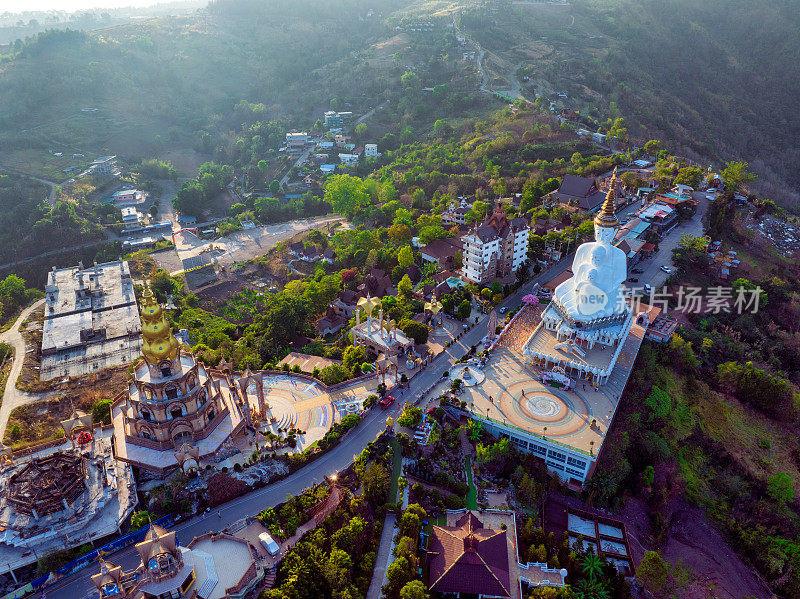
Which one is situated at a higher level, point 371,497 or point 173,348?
point 173,348

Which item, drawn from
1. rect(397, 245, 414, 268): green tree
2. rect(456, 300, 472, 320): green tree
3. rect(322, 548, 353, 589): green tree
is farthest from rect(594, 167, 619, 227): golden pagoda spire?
rect(322, 548, 353, 589): green tree

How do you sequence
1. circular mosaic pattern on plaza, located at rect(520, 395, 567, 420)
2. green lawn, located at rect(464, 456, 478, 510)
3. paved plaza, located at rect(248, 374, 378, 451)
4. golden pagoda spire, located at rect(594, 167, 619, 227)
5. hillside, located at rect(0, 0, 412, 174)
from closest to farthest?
green lawn, located at rect(464, 456, 478, 510) < paved plaza, located at rect(248, 374, 378, 451) < circular mosaic pattern on plaza, located at rect(520, 395, 567, 420) < golden pagoda spire, located at rect(594, 167, 619, 227) < hillside, located at rect(0, 0, 412, 174)

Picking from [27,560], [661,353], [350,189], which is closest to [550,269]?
[661,353]

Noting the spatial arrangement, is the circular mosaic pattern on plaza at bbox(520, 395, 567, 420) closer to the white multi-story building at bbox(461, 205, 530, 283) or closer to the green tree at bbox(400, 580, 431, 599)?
the green tree at bbox(400, 580, 431, 599)

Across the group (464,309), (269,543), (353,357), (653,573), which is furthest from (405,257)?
(653,573)

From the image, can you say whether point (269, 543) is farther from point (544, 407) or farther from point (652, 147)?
point (652, 147)

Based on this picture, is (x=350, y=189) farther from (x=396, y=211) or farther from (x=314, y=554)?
(x=314, y=554)

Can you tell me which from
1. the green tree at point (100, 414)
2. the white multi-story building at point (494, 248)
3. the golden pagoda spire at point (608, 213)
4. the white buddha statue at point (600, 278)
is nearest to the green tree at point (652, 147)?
the white multi-story building at point (494, 248)
